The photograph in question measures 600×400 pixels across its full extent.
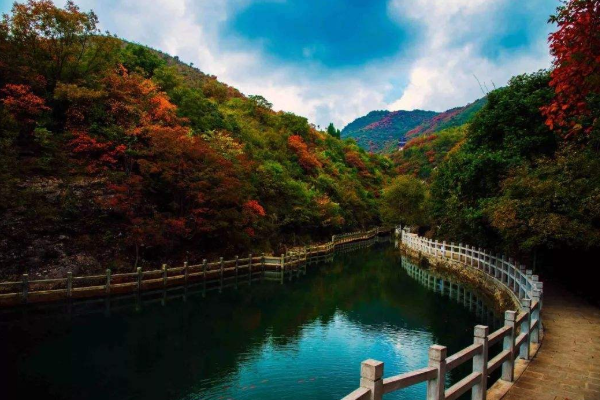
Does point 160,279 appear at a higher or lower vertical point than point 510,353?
lower

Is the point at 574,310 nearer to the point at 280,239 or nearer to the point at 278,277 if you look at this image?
the point at 278,277

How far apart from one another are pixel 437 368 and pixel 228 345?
971 cm

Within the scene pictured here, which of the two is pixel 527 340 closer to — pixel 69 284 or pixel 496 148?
pixel 496 148

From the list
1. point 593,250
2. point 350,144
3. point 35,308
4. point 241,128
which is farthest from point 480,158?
point 350,144

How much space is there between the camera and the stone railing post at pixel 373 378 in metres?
4.11

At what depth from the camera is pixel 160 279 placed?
799 inches

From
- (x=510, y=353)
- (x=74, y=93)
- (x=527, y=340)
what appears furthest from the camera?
(x=74, y=93)

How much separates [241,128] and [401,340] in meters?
33.9

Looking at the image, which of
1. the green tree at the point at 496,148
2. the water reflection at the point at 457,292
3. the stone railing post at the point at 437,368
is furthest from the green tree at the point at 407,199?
the stone railing post at the point at 437,368

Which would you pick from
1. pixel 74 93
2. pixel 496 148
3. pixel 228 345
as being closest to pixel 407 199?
pixel 496 148

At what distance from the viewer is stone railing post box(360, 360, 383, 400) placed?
4113 millimetres

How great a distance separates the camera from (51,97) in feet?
79.9

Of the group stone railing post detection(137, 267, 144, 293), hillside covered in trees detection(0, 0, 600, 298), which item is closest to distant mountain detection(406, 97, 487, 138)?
hillside covered in trees detection(0, 0, 600, 298)

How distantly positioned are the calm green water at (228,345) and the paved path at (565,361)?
2.81 metres
